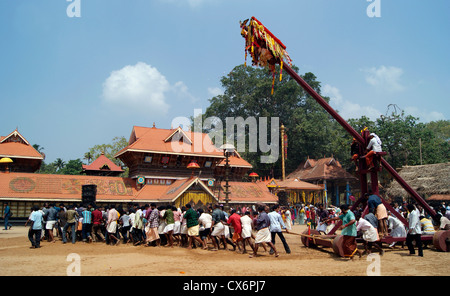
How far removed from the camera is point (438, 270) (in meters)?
8.23

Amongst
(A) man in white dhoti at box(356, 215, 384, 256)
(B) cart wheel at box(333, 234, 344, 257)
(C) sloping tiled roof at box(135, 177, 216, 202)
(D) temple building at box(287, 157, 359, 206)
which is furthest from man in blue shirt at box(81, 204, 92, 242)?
(D) temple building at box(287, 157, 359, 206)

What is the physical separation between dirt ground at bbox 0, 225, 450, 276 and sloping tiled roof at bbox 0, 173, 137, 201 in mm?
10316

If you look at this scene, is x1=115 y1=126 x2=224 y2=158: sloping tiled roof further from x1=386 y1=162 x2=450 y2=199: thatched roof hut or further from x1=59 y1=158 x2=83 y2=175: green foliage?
x1=59 y1=158 x2=83 y2=175: green foliage

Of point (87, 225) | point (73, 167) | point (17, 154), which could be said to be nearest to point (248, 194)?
point (87, 225)

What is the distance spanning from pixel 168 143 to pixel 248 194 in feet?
25.4

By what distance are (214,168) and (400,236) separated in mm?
19704

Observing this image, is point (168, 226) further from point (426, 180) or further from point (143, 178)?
point (426, 180)

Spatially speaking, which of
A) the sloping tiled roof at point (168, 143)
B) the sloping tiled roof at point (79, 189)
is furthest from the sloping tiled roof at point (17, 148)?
the sloping tiled roof at point (168, 143)

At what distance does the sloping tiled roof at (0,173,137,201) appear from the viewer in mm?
22000

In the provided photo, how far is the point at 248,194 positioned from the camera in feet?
92.7

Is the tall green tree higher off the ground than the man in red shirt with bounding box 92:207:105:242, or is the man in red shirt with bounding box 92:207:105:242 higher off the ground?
the tall green tree

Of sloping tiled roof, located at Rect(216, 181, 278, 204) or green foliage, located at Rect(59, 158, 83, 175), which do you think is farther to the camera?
green foliage, located at Rect(59, 158, 83, 175)

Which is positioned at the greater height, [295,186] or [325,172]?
[325,172]
